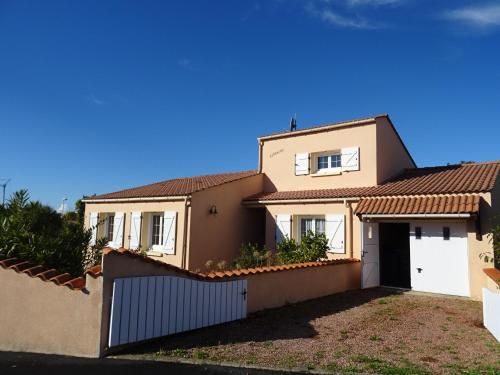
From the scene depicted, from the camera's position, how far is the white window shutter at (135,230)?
16.4 m

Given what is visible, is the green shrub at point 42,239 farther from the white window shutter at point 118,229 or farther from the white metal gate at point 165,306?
the white window shutter at point 118,229

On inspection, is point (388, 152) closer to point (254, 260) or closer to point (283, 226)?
point (283, 226)

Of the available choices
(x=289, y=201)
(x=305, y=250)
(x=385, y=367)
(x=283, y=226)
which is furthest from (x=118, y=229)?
(x=385, y=367)

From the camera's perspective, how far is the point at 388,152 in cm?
1565

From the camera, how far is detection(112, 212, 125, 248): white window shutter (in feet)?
56.7

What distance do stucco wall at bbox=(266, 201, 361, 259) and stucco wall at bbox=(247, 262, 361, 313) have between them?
75 cm

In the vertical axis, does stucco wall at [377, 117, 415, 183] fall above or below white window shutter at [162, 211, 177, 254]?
above

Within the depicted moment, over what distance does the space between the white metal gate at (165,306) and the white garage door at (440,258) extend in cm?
687

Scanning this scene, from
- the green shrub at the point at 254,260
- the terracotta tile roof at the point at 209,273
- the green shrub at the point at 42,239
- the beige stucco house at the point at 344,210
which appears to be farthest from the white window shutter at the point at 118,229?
the terracotta tile roof at the point at 209,273

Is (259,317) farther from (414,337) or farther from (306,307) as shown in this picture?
(414,337)

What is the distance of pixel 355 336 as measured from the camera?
7.08 m

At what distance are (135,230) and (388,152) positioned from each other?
36.7ft

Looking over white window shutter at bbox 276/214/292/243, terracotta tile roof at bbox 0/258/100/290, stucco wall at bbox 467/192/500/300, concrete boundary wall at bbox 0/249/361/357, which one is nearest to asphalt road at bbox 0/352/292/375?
concrete boundary wall at bbox 0/249/361/357

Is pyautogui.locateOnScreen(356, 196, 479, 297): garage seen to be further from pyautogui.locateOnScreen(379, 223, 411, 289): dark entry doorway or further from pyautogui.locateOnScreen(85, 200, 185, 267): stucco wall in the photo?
pyautogui.locateOnScreen(85, 200, 185, 267): stucco wall
